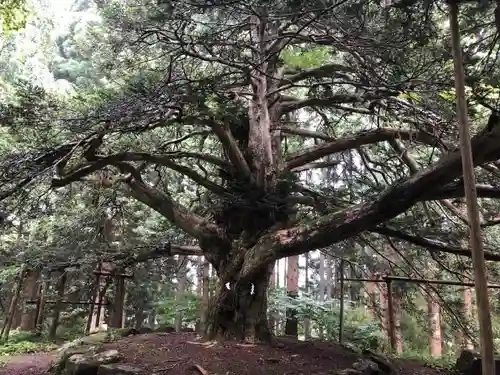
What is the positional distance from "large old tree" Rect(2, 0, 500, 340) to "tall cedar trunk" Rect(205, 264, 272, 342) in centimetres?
2

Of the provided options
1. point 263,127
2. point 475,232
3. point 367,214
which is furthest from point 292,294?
point 475,232

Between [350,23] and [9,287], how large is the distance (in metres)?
15.3

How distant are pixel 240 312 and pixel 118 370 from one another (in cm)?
185

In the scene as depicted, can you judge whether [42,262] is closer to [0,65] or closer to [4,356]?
[4,356]

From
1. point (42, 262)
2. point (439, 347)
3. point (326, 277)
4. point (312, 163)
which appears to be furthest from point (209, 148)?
point (326, 277)

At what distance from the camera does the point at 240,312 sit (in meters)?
6.43

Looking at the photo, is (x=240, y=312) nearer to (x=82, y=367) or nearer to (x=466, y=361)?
(x=82, y=367)

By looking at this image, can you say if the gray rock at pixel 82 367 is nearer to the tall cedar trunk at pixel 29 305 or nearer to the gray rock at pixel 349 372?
the gray rock at pixel 349 372

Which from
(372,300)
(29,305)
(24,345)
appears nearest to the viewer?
(372,300)

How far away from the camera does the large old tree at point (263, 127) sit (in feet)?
15.5

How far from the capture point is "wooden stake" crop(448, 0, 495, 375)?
2322mm

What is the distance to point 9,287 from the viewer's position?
15695 mm

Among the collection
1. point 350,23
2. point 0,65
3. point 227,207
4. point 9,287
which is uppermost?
point 0,65

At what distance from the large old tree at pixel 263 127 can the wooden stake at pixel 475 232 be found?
1.23 metres
